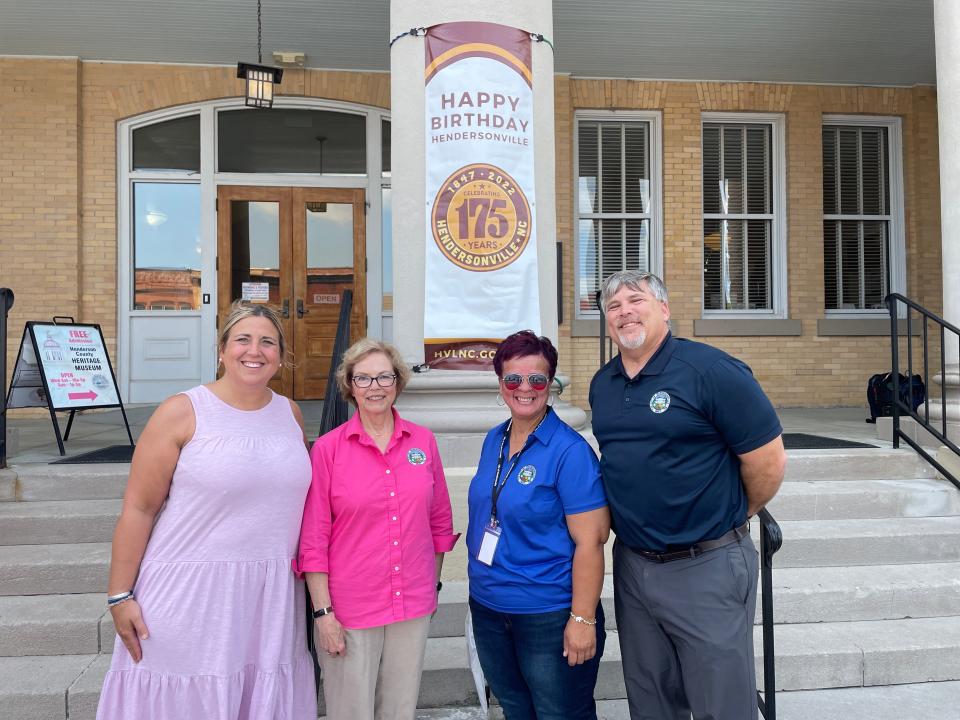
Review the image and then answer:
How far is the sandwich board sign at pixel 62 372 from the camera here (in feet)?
18.4

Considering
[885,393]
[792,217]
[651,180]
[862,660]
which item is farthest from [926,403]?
[651,180]

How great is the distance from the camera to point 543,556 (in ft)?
7.00

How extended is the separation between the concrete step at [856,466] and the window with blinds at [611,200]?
17.1 feet

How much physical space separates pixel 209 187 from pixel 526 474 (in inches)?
332

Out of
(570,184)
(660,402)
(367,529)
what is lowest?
(367,529)

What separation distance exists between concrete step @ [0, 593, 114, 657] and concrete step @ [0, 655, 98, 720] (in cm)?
7

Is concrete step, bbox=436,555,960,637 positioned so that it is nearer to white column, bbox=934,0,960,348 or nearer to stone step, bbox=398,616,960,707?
stone step, bbox=398,616,960,707

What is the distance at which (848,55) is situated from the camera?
363 inches

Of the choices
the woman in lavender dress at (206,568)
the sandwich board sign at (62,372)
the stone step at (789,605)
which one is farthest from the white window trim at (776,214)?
the woman in lavender dress at (206,568)

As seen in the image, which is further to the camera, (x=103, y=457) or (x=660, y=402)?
(x=103, y=457)

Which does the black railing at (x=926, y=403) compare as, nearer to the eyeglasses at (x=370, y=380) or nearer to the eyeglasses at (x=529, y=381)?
the eyeglasses at (x=529, y=381)

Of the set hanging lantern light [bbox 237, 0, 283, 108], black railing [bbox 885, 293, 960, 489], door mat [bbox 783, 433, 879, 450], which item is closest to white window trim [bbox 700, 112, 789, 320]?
door mat [bbox 783, 433, 879, 450]

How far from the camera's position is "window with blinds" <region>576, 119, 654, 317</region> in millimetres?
9977

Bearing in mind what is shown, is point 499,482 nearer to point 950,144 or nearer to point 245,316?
point 245,316
